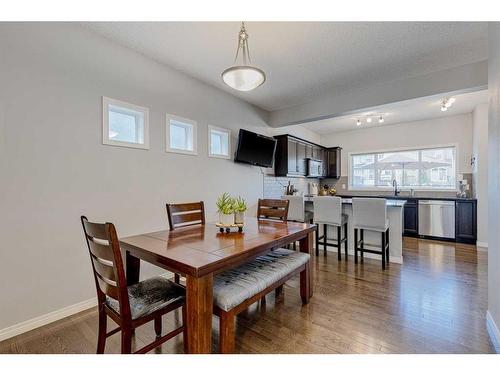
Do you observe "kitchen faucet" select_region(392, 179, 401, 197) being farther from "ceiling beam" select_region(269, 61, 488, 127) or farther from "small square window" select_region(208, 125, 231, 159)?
"small square window" select_region(208, 125, 231, 159)

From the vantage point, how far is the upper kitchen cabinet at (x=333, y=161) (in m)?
6.60

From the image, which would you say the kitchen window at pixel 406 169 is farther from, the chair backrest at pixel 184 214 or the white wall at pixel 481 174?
the chair backrest at pixel 184 214

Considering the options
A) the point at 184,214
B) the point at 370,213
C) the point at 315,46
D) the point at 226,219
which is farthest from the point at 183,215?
the point at 370,213

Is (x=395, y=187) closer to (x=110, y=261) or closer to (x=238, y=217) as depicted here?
(x=238, y=217)

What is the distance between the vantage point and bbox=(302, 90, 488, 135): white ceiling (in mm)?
4105

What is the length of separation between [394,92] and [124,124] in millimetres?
3603

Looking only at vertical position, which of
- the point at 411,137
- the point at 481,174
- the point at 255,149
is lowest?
the point at 481,174

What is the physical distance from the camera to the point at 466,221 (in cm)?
457

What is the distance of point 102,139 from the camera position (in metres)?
2.40

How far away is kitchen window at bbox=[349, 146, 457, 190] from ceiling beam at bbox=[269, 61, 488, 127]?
9.53ft

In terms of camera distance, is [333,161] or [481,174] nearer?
[481,174]
